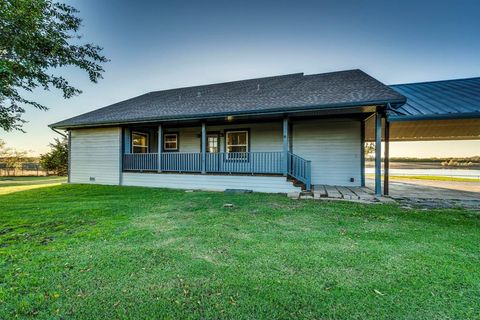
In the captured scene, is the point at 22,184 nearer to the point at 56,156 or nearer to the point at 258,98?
the point at 56,156

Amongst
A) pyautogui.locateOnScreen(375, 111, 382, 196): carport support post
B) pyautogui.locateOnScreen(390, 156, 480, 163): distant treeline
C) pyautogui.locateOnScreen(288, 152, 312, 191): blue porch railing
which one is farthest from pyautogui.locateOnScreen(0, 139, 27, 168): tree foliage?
pyautogui.locateOnScreen(390, 156, 480, 163): distant treeline

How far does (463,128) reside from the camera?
9.31 metres

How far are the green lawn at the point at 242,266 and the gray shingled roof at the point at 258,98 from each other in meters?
4.26

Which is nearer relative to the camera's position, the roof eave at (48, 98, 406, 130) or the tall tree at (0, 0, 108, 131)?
the tall tree at (0, 0, 108, 131)

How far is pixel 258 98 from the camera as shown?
1016cm

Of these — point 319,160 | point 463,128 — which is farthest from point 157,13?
point 463,128

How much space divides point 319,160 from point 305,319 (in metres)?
8.80

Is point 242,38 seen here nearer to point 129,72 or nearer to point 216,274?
point 129,72

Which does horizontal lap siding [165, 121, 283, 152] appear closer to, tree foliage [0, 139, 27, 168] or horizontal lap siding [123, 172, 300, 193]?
horizontal lap siding [123, 172, 300, 193]

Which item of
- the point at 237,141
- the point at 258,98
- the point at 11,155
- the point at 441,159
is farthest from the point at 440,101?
the point at 11,155

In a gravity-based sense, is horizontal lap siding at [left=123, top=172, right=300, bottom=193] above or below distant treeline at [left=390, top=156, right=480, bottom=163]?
below

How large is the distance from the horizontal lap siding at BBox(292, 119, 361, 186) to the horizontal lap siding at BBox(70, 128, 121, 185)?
8706 millimetres

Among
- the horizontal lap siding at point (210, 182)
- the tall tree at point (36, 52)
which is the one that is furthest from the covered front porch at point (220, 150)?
the tall tree at point (36, 52)

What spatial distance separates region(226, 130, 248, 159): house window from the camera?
11008mm
